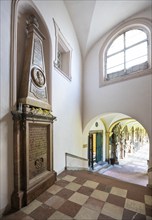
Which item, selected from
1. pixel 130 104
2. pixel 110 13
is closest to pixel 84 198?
pixel 130 104

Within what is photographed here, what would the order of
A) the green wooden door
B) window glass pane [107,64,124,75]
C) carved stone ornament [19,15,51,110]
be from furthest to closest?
1. the green wooden door
2. window glass pane [107,64,124,75]
3. carved stone ornament [19,15,51,110]

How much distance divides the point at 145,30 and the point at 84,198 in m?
5.57

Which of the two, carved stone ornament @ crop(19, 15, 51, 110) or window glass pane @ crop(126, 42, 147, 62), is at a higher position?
window glass pane @ crop(126, 42, 147, 62)

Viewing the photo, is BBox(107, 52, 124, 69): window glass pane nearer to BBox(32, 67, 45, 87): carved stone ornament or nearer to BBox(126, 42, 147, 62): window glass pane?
BBox(126, 42, 147, 62): window glass pane

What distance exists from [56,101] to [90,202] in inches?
104

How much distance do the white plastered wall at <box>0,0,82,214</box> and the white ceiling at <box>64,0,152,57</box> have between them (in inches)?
14.1

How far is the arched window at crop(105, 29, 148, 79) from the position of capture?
4.51 metres

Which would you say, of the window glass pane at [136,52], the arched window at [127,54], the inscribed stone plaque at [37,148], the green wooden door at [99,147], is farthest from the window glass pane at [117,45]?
the green wooden door at [99,147]

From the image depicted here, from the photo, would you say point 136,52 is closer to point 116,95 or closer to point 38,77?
point 116,95

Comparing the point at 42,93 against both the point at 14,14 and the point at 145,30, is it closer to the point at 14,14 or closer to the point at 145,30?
the point at 14,14

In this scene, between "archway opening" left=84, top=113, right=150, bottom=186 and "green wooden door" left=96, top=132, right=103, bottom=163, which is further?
"green wooden door" left=96, top=132, right=103, bottom=163

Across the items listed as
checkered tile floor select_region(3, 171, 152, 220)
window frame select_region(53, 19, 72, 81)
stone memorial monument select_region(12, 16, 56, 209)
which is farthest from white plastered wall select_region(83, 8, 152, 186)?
stone memorial monument select_region(12, 16, 56, 209)

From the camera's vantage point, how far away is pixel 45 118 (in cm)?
293

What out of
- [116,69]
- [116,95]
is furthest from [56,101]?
[116,69]
